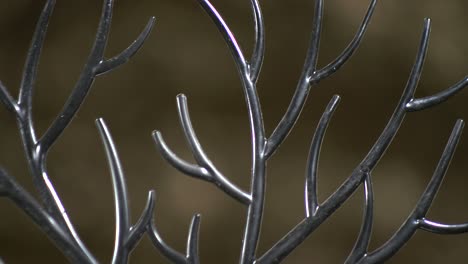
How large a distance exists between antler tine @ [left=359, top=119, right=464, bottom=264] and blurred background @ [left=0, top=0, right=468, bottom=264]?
60 centimetres

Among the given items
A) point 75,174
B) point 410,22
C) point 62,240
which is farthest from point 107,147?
point 410,22

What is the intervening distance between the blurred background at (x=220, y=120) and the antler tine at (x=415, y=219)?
60cm

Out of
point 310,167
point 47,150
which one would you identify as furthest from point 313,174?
Result: point 47,150

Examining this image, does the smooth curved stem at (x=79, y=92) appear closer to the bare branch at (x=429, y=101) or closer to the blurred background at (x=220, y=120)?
the bare branch at (x=429, y=101)

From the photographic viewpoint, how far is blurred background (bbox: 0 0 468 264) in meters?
0.91

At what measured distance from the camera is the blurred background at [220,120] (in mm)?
914

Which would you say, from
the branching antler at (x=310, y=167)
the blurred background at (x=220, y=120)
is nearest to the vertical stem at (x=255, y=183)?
the branching antler at (x=310, y=167)

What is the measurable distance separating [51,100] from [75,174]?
9 centimetres

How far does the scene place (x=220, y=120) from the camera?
94 centimetres

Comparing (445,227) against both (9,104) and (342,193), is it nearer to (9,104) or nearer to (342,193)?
(342,193)

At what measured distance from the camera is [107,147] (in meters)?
0.30

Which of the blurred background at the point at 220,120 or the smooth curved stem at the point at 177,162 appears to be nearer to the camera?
the smooth curved stem at the point at 177,162

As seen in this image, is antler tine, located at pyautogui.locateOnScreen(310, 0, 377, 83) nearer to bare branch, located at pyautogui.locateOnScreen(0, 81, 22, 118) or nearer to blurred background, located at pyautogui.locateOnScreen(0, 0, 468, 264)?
bare branch, located at pyautogui.locateOnScreen(0, 81, 22, 118)

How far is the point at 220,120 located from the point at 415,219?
0.64 m
